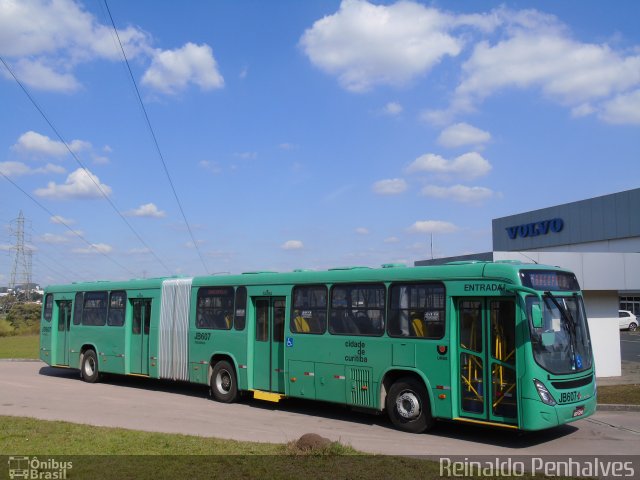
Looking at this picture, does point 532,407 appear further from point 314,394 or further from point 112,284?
point 112,284

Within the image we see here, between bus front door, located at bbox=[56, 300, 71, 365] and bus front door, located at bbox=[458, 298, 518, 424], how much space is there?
14727 millimetres

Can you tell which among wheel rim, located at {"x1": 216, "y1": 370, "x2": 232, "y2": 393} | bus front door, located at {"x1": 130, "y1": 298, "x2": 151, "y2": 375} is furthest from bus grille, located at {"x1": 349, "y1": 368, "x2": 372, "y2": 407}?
bus front door, located at {"x1": 130, "y1": 298, "x2": 151, "y2": 375}

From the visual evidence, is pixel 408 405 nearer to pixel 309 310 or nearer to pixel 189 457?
pixel 309 310

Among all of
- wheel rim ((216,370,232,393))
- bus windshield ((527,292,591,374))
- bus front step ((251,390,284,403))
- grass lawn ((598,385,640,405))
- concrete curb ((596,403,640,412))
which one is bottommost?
concrete curb ((596,403,640,412))

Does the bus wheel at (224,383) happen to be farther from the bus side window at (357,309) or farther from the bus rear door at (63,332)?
the bus rear door at (63,332)

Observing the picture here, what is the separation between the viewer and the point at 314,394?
13430 mm

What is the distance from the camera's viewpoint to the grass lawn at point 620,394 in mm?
14288

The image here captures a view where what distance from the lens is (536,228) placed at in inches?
2136

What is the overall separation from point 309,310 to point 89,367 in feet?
31.9

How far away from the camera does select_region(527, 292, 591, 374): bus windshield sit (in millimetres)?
10281

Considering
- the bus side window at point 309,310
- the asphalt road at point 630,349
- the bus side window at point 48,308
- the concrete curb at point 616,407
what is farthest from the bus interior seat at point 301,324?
the asphalt road at point 630,349

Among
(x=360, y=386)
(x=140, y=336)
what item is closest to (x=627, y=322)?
(x=140, y=336)

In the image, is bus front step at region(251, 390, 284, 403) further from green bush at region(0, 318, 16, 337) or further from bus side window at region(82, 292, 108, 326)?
green bush at region(0, 318, 16, 337)

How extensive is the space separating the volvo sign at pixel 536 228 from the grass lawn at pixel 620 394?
36.7 metres
